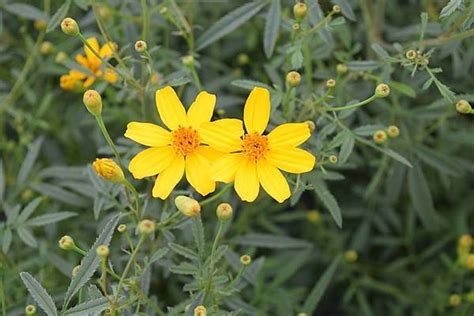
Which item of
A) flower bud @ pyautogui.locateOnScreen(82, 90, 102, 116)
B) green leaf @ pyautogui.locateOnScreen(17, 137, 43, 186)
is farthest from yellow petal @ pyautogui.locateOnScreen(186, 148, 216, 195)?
green leaf @ pyautogui.locateOnScreen(17, 137, 43, 186)

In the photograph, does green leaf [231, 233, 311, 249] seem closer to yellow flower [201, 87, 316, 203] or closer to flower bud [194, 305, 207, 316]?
yellow flower [201, 87, 316, 203]

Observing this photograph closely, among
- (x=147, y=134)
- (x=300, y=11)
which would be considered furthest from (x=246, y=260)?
(x=300, y=11)

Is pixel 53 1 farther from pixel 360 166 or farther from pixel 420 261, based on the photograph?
pixel 420 261

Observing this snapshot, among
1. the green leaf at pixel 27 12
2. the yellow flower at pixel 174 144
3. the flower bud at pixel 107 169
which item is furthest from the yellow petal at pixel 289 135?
the green leaf at pixel 27 12

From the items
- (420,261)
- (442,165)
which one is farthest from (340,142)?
(420,261)

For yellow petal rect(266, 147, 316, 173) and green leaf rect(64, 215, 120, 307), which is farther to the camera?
yellow petal rect(266, 147, 316, 173)

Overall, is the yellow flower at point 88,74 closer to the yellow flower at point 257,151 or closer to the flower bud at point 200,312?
the yellow flower at point 257,151

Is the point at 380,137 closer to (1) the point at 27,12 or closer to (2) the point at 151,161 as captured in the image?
(2) the point at 151,161
